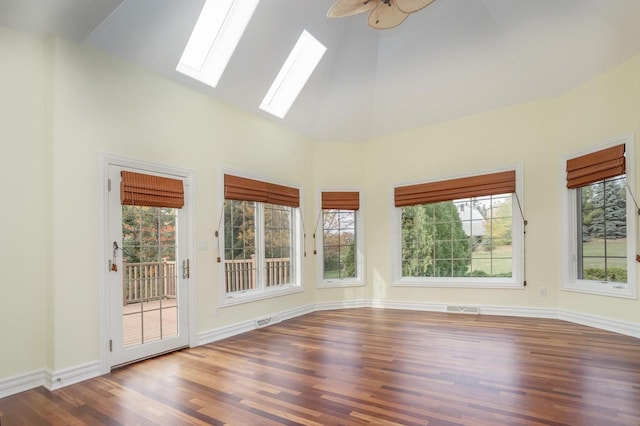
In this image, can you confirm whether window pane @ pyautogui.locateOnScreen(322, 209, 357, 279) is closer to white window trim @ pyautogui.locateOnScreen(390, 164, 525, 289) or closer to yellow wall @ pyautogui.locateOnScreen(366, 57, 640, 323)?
yellow wall @ pyautogui.locateOnScreen(366, 57, 640, 323)

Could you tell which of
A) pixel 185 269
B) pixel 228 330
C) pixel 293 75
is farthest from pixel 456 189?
pixel 185 269

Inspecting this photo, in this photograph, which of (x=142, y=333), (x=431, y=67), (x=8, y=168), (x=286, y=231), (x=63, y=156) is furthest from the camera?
(x=286, y=231)

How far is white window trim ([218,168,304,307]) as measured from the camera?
4.57 m

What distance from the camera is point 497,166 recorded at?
17.9ft

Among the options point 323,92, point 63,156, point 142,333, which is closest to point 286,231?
point 323,92

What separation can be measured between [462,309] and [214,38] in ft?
16.9

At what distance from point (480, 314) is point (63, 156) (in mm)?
5648

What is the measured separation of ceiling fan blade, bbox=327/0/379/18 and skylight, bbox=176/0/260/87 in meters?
1.18

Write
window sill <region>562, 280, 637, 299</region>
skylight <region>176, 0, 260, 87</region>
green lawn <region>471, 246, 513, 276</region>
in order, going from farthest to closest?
1. green lawn <region>471, 246, 513, 276</region>
2. window sill <region>562, 280, 637, 299</region>
3. skylight <region>176, 0, 260, 87</region>

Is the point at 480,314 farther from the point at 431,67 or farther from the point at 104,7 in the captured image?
the point at 104,7

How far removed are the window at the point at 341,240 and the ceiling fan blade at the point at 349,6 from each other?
3398 mm

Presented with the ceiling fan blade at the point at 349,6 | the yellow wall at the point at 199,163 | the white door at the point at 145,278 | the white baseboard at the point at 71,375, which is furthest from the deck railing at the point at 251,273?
the ceiling fan blade at the point at 349,6

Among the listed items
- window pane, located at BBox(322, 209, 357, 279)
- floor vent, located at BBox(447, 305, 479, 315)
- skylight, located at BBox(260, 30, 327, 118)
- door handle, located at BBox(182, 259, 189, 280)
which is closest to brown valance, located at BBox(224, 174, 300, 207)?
window pane, located at BBox(322, 209, 357, 279)

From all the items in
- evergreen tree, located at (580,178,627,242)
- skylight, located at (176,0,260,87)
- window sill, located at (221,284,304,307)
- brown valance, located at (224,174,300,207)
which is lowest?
window sill, located at (221,284,304,307)
